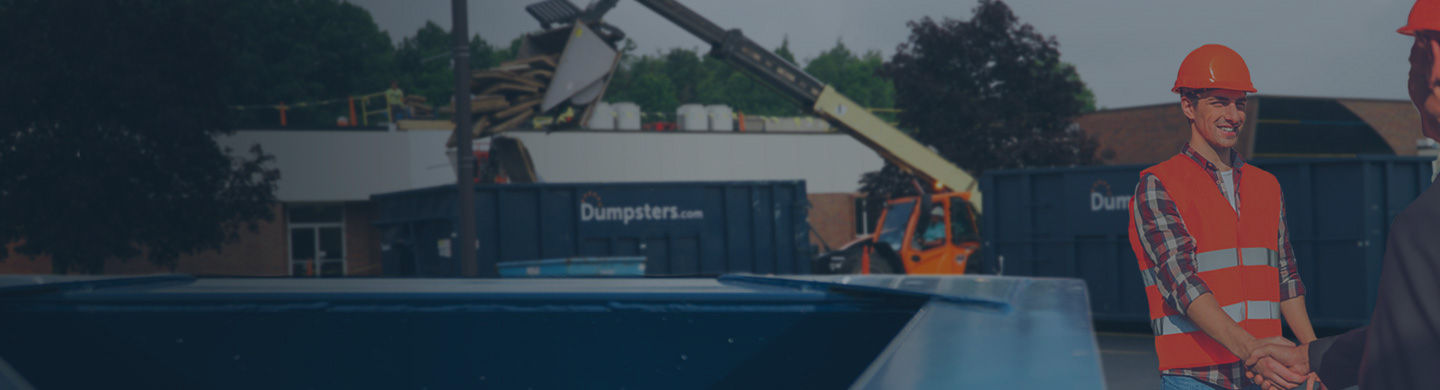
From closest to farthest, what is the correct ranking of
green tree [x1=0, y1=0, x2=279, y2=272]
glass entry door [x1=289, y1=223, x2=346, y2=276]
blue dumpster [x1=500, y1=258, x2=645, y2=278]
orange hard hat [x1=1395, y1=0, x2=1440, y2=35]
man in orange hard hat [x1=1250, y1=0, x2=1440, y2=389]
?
1. man in orange hard hat [x1=1250, y1=0, x2=1440, y2=389]
2. orange hard hat [x1=1395, y1=0, x2=1440, y2=35]
3. blue dumpster [x1=500, y1=258, x2=645, y2=278]
4. green tree [x1=0, y1=0, x2=279, y2=272]
5. glass entry door [x1=289, y1=223, x2=346, y2=276]

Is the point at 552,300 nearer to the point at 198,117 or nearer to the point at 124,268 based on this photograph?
the point at 198,117

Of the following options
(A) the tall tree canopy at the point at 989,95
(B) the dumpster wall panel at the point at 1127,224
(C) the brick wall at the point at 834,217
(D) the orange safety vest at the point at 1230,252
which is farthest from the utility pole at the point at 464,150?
(C) the brick wall at the point at 834,217

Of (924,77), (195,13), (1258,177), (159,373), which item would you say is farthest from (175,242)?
(1258,177)

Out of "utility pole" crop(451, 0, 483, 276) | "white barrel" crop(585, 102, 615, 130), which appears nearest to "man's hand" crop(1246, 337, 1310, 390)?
"utility pole" crop(451, 0, 483, 276)

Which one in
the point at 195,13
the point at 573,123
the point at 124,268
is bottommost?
the point at 124,268

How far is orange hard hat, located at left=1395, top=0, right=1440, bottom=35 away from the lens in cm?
132

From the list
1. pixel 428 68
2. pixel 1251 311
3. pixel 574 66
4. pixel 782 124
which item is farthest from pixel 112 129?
pixel 428 68

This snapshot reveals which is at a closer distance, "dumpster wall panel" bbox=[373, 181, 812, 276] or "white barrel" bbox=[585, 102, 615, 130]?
"dumpster wall panel" bbox=[373, 181, 812, 276]

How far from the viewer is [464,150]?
501 inches

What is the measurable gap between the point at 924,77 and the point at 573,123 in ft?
31.9

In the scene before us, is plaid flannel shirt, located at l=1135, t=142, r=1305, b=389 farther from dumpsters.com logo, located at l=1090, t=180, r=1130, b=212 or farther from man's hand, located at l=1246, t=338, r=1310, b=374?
dumpsters.com logo, located at l=1090, t=180, r=1130, b=212

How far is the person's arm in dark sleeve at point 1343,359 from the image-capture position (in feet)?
5.13

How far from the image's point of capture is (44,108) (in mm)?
18219

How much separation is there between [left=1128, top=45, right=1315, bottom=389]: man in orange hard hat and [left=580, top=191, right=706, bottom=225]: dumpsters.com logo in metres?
11.6
